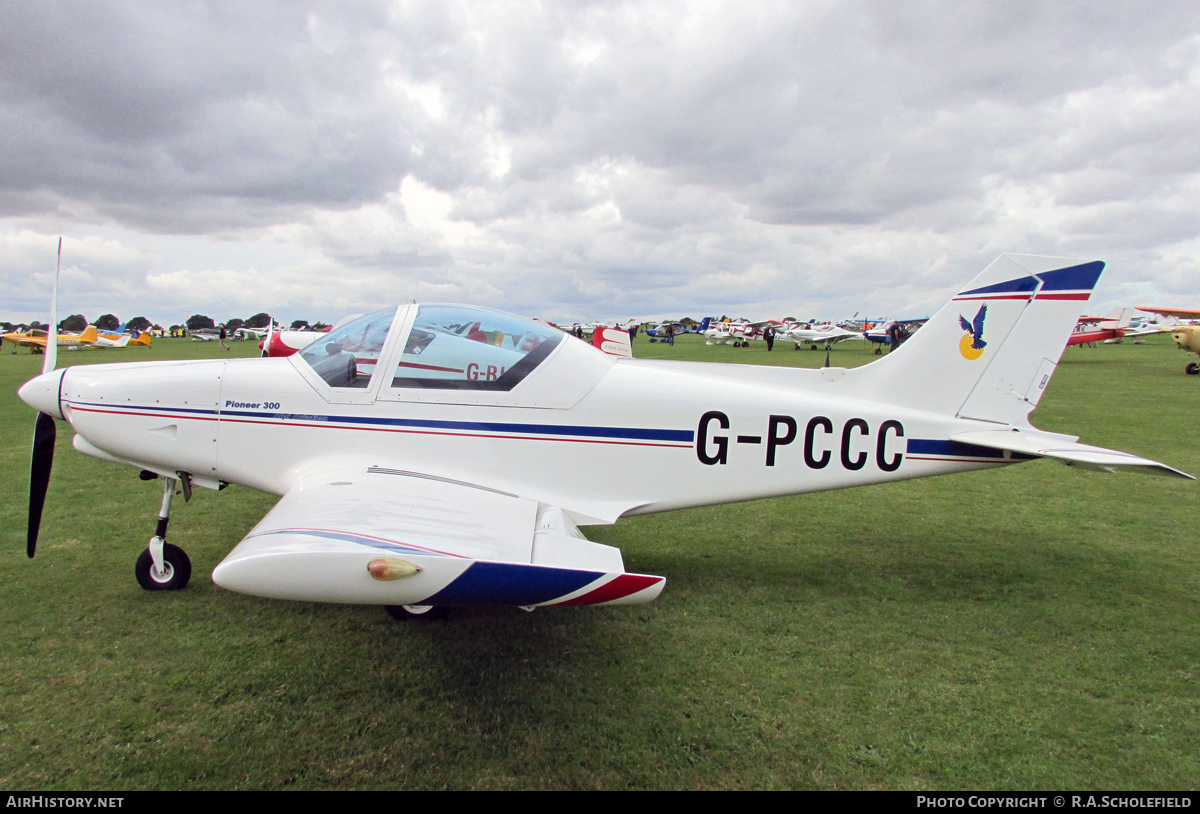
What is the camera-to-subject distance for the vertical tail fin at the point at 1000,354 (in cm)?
431

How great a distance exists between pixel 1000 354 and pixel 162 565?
5.93 metres

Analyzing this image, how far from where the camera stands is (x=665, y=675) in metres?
3.16

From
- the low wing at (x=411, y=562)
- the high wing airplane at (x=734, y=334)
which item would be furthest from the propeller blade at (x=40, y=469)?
the high wing airplane at (x=734, y=334)

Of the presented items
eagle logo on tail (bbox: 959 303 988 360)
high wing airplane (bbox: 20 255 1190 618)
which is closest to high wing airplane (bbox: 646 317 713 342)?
eagle logo on tail (bbox: 959 303 988 360)

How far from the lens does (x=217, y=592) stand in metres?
4.05

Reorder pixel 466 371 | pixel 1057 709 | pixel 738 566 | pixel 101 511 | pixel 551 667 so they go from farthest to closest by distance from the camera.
Result: pixel 101 511, pixel 738 566, pixel 466 371, pixel 551 667, pixel 1057 709

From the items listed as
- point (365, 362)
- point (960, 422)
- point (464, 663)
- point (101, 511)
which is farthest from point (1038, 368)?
point (101, 511)

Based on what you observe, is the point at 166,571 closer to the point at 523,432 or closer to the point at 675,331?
the point at 523,432

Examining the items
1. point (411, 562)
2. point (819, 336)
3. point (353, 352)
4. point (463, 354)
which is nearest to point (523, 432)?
point (463, 354)

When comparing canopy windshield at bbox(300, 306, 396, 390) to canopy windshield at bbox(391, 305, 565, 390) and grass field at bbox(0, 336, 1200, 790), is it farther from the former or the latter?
grass field at bbox(0, 336, 1200, 790)

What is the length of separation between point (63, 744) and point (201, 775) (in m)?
0.69

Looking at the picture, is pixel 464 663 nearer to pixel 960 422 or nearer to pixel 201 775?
pixel 201 775

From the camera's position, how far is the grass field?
251 cm

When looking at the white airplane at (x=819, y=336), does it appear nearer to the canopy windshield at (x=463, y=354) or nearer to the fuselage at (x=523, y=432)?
the fuselage at (x=523, y=432)
